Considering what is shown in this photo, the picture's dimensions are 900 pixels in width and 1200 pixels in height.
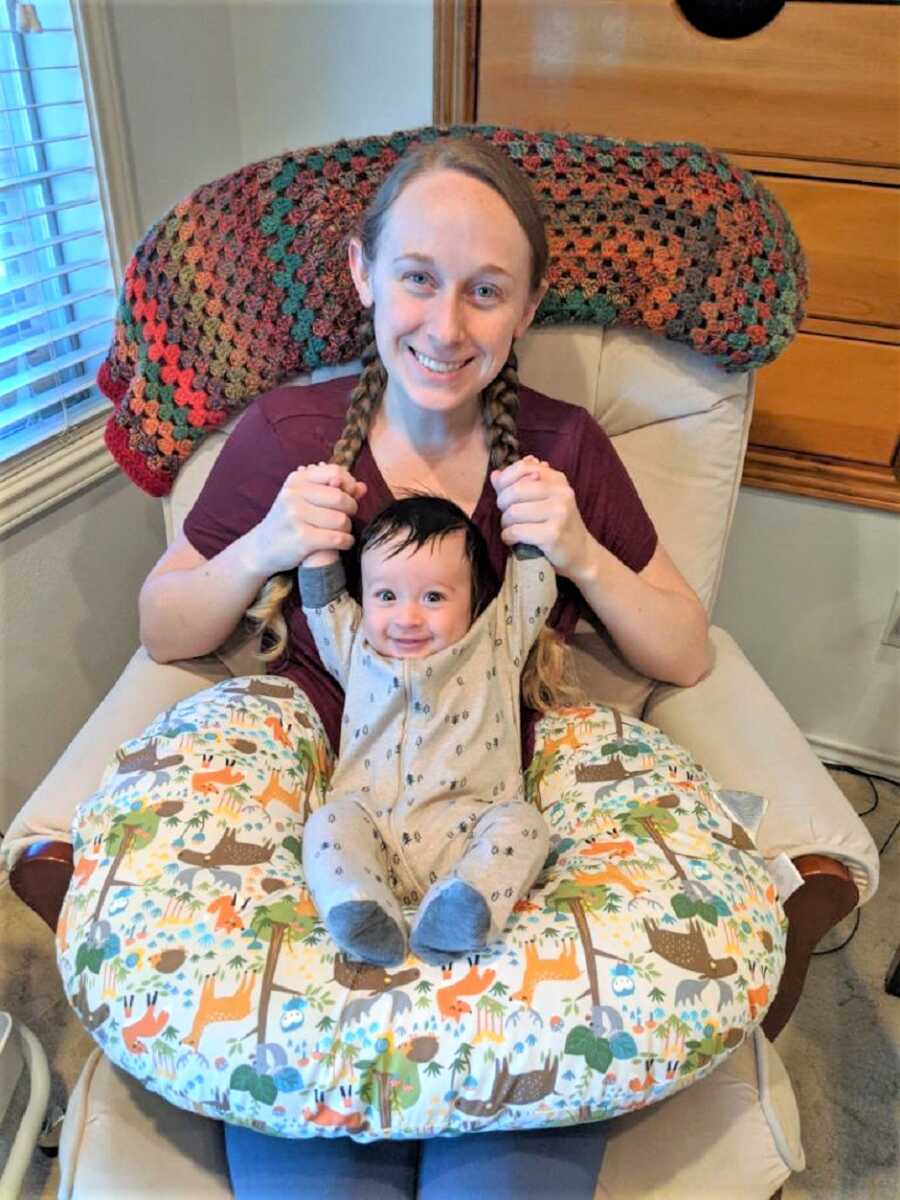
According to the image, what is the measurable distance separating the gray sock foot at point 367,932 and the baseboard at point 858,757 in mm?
1371

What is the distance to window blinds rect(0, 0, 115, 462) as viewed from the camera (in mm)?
1398

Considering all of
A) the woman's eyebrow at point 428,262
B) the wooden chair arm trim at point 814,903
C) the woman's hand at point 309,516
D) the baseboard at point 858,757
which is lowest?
the baseboard at point 858,757

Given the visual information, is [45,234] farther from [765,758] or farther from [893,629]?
[893,629]

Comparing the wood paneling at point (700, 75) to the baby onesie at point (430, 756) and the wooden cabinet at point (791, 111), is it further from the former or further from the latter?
the baby onesie at point (430, 756)

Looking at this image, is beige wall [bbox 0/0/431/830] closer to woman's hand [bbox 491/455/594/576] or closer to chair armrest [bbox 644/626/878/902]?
woman's hand [bbox 491/455/594/576]

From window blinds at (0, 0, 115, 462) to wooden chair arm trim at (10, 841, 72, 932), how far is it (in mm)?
773

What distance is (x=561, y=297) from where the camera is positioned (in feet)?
3.89

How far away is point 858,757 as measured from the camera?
1.90 metres

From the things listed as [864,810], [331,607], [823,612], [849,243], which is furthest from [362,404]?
[864,810]

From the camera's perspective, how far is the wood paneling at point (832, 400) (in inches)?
60.2

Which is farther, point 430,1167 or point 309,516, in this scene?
point 309,516

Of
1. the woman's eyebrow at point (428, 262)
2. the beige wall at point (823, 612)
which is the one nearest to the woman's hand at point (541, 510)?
the woman's eyebrow at point (428, 262)

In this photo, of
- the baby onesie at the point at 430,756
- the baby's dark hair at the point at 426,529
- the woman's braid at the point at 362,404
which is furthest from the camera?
the woman's braid at the point at 362,404

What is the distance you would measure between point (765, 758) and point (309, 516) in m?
0.59
